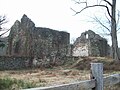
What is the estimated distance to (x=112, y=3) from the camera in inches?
1061

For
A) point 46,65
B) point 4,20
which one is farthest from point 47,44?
point 4,20

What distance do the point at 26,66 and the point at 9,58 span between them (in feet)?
6.20

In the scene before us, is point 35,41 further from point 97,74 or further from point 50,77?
point 97,74

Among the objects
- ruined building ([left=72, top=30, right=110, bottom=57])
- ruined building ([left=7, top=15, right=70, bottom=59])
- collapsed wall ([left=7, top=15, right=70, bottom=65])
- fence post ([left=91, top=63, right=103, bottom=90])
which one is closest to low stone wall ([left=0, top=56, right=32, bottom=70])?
collapsed wall ([left=7, top=15, right=70, bottom=65])

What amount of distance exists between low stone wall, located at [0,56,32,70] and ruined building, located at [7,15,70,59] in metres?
2.81

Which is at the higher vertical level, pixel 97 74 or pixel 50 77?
pixel 97 74

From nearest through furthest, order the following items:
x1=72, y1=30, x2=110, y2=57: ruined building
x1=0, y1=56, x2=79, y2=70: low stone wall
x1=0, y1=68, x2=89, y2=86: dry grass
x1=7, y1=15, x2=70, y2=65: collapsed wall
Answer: x1=0, y1=68, x2=89, y2=86: dry grass, x1=0, y1=56, x2=79, y2=70: low stone wall, x1=7, y1=15, x2=70, y2=65: collapsed wall, x1=72, y1=30, x2=110, y2=57: ruined building

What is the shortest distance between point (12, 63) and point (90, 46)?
14.2 metres

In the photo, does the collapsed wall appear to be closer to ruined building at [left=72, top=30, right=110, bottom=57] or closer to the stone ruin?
the stone ruin

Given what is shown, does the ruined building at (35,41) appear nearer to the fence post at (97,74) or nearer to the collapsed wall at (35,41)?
the collapsed wall at (35,41)

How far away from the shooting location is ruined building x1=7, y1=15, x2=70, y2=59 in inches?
1220

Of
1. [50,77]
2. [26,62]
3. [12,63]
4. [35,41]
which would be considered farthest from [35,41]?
[50,77]

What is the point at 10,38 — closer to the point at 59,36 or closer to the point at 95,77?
the point at 59,36

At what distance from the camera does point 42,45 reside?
3161 centimetres
